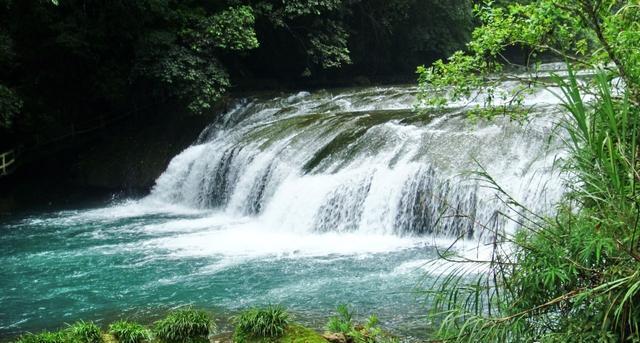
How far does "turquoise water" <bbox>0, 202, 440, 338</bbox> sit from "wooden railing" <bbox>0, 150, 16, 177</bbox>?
3.28m

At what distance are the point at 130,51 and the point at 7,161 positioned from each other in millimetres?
4353

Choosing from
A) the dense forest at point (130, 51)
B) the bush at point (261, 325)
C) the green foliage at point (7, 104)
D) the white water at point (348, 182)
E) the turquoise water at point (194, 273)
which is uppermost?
the dense forest at point (130, 51)

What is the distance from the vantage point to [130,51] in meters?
18.2

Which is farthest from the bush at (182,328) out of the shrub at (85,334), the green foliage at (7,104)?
the green foliage at (7,104)

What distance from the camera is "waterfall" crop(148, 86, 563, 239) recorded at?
1070cm

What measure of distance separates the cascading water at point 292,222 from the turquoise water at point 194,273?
0.03 meters

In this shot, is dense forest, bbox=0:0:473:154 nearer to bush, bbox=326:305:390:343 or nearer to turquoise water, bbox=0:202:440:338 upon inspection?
turquoise water, bbox=0:202:440:338

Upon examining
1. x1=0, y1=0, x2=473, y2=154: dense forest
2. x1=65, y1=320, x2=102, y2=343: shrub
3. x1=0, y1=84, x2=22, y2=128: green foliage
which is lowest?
x1=65, y1=320, x2=102, y2=343: shrub

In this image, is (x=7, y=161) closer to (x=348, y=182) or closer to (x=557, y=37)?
(x=348, y=182)

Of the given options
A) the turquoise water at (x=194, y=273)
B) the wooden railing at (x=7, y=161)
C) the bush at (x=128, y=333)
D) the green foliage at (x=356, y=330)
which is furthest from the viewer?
the wooden railing at (x=7, y=161)

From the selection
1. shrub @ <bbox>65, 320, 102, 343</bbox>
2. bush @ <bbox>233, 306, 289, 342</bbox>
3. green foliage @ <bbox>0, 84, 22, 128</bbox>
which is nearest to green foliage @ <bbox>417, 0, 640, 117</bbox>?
bush @ <bbox>233, 306, 289, 342</bbox>

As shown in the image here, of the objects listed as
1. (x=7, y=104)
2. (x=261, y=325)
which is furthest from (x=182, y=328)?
(x=7, y=104)

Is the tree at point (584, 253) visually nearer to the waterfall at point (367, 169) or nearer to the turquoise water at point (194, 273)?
the turquoise water at point (194, 273)

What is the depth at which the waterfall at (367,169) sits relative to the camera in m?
10.7
